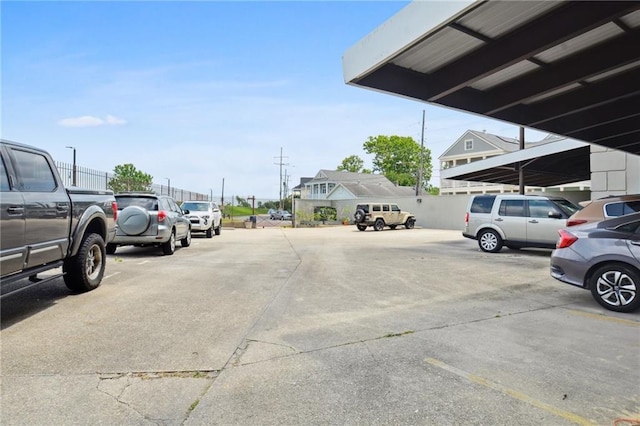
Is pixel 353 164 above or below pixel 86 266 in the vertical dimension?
above

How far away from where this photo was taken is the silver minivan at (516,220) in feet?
38.8

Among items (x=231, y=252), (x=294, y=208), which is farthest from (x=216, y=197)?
(x=231, y=252)

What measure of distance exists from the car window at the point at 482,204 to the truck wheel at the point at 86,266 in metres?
11.4

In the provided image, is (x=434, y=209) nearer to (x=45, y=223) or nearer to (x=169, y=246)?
(x=169, y=246)

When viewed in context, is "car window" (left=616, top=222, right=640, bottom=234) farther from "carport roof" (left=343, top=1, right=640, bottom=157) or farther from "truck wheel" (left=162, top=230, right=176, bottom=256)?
"truck wheel" (left=162, top=230, right=176, bottom=256)

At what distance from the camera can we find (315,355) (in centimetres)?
402

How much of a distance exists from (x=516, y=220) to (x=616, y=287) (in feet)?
23.4

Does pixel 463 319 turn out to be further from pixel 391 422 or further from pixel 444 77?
pixel 444 77

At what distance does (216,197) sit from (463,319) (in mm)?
35994

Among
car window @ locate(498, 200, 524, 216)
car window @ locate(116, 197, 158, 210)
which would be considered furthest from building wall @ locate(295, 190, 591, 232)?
car window @ locate(116, 197, 158, 210)

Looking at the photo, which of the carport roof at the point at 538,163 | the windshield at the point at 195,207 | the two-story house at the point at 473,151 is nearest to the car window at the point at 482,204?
the carport roof at the point at 538,163

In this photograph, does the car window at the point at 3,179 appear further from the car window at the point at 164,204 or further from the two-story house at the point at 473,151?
the two-story house at the point at 473,151

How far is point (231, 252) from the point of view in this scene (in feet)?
42.4

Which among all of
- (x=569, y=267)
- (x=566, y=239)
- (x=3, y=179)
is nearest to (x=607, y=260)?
(x=569, y=267)
